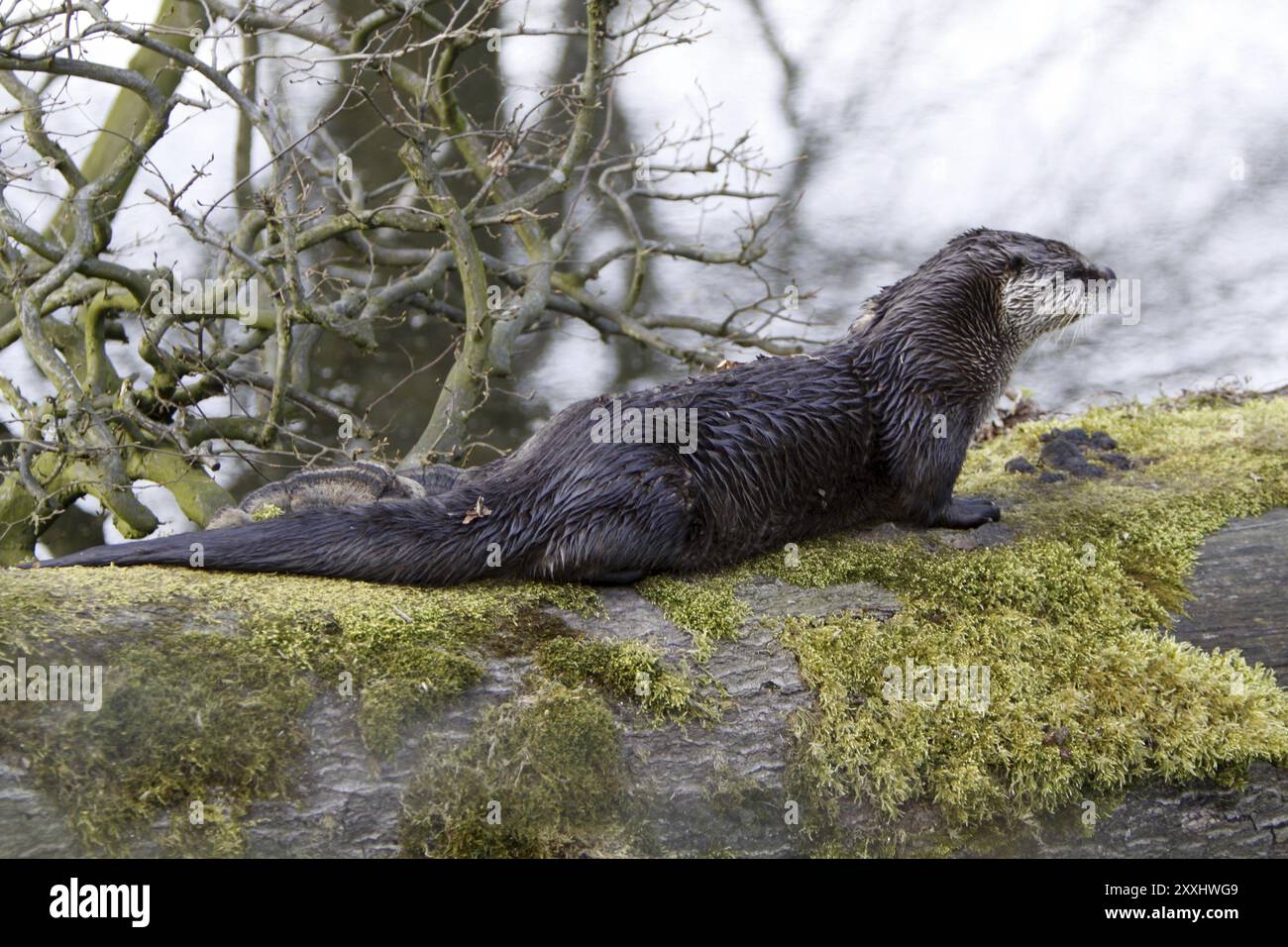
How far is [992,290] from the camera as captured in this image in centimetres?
368

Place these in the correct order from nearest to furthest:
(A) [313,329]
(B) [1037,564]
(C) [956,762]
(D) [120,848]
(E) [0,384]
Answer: (D) [120,848] < (C) [956,762] < (B) [1037,564] < (E) [0,384] < (A) [313,329]

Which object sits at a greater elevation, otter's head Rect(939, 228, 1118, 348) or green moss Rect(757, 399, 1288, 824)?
otter's head Rect(939, 228, 1118, 348)

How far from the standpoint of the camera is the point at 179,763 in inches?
86.0

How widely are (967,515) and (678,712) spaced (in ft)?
4.55

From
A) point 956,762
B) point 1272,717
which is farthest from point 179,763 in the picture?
point 1272,717

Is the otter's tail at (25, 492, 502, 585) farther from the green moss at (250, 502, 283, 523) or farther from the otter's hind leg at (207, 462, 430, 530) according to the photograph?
the green moss at (250, 502, 283, 523)

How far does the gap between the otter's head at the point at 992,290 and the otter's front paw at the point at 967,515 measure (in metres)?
0.56

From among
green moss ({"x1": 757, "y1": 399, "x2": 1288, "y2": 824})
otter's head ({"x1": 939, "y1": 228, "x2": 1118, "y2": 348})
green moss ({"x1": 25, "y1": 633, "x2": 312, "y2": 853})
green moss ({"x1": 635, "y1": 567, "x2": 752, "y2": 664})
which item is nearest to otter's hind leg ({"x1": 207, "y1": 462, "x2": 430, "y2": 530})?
green moss ({"x1": 635, "y1": 567, "x2": 752, "y2": 664})

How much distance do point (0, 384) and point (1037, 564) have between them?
161 inches

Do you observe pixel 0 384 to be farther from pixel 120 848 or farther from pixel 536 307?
pixel 120 848

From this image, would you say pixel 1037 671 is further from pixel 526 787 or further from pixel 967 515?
pixel 526 787

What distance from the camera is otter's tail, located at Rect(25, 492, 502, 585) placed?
2746 millimetres

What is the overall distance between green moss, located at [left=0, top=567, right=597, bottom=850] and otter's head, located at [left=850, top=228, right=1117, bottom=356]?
1.72 metres

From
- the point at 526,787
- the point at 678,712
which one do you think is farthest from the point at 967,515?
the point at 526,787
